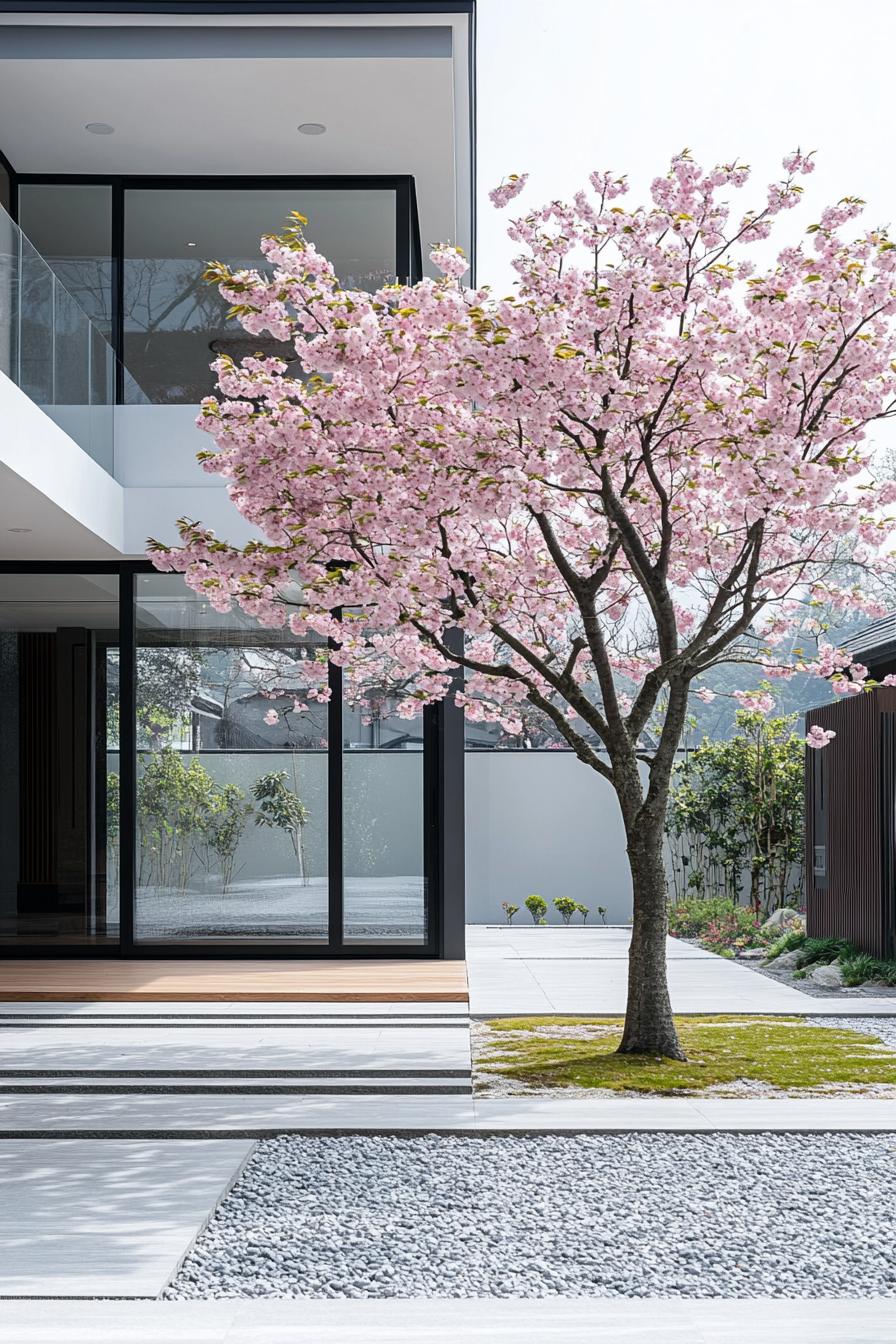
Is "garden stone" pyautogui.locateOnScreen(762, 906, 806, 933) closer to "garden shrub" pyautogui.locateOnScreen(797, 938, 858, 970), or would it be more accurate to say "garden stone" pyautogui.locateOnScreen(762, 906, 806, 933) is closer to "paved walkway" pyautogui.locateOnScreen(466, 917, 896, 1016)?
"paved walkway" pyautogui.locateOnScreen(466, 917, 896, 1016)

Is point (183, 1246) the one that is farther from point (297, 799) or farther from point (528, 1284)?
point (297, 799)

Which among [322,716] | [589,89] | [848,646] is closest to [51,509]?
[322,716]

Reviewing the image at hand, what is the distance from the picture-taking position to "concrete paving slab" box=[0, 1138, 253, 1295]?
359 cm

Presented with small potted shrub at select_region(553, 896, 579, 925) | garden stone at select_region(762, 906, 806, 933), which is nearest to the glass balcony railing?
garden stone at select_region(762, 906, 806, 933)

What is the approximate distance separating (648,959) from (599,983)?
3.13 metres

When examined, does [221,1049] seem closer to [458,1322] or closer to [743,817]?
[458,1322]

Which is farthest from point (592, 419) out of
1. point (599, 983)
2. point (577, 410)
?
point (599, 983)

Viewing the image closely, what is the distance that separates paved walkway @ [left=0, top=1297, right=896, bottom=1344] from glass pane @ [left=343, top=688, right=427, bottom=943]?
20.2ft

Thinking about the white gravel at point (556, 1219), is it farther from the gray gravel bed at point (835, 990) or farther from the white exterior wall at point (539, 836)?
the white exterior wall at point (539, 836)

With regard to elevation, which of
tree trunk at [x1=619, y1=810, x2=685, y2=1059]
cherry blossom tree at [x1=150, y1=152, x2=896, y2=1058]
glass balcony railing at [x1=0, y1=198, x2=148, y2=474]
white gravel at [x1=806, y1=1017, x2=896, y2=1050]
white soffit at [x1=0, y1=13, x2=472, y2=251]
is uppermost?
white soffit at [x1=0, y1=13, x2=472, y2=251]

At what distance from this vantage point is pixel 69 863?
9758 mm

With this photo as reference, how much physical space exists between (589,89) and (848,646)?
40.4 ft

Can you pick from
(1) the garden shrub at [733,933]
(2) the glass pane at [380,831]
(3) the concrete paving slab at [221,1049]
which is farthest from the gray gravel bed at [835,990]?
(3) the concrete paving slab at [221,1049]

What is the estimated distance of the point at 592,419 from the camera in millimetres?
5965
